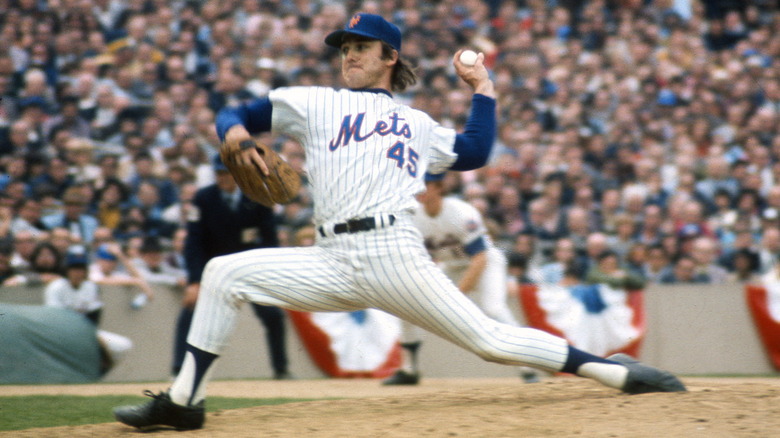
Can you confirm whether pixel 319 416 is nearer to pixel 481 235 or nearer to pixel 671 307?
pixel 481 235

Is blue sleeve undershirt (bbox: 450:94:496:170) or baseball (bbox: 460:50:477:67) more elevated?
baseball (bbox: 460:50:477:67)

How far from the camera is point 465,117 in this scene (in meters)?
10.7

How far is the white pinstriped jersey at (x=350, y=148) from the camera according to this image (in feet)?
12.1

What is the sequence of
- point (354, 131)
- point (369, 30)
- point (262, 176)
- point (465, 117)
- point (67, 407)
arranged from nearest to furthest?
point (262, 176)
point (354, 131)
point (369, 30)
point (67, 407)
point (465, 117)

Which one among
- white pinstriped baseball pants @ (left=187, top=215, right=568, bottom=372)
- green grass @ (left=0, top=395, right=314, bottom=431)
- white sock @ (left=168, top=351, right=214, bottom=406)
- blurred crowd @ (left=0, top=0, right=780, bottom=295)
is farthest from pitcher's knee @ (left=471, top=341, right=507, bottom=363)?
blurred crowd @ (left=0, top=0, right=780, bottom=295)

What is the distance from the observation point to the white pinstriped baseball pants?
367 centimetres

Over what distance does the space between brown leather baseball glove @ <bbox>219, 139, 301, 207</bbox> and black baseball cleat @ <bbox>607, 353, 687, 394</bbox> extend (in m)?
1.70

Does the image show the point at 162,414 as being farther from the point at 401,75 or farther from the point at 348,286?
the point at 401,75

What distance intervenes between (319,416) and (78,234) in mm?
4825

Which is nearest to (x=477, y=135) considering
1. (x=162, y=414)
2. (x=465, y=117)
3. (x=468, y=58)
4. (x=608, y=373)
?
(x=468, y=58)

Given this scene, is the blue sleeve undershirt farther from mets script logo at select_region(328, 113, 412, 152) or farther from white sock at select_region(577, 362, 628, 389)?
white sock at select_region(577, 362, 628, 389)

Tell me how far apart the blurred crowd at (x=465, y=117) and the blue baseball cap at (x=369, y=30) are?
419 cm

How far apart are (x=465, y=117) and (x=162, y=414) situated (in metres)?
7.53

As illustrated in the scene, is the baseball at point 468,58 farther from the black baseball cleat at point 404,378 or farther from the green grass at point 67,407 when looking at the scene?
the black baseball cleat at point 404,378
